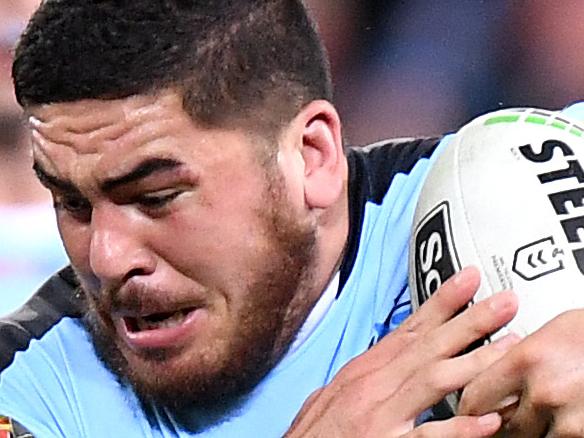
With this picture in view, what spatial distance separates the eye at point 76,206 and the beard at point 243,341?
67 mm

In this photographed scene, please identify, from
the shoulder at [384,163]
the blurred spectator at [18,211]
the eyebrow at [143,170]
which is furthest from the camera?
the blurred spectator at [18,211]

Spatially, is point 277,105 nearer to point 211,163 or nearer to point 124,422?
point 211,163

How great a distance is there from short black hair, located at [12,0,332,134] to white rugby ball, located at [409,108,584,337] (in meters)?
0.17

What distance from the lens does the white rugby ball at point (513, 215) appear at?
3.24 ft

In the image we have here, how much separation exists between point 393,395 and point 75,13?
0.40m

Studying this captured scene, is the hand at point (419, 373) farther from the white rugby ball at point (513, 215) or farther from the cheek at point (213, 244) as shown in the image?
the cheek at point (213, 244)

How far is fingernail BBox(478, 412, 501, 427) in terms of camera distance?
97 cm

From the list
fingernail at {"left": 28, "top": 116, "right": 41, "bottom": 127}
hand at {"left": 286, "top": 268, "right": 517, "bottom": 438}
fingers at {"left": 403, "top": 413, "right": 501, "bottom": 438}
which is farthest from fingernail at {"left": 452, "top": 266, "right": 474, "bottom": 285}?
fingernail at {"left": 28, "top": 116, "right": 41, "bottom": 127}

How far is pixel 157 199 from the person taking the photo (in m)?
1.09

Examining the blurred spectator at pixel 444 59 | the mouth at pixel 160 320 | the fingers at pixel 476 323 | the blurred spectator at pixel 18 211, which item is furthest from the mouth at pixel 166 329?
the blurred spectator at pixel 444 59

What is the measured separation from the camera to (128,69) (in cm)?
107

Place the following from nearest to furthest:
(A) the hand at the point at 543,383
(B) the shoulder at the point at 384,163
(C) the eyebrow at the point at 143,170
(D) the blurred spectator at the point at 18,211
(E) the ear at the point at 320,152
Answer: (A) the hand at the point at 543,383, (C) the eyebrow at the point at 143,170, (E) the ear at the point at 320,152, (B) the shoulder at the point at 384,163, (D) the blurred spectator at the point at 18,211

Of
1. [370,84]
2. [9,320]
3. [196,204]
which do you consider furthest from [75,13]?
Result: [370,84]

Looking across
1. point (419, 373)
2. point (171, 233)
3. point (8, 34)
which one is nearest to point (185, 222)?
point (171, 233)
